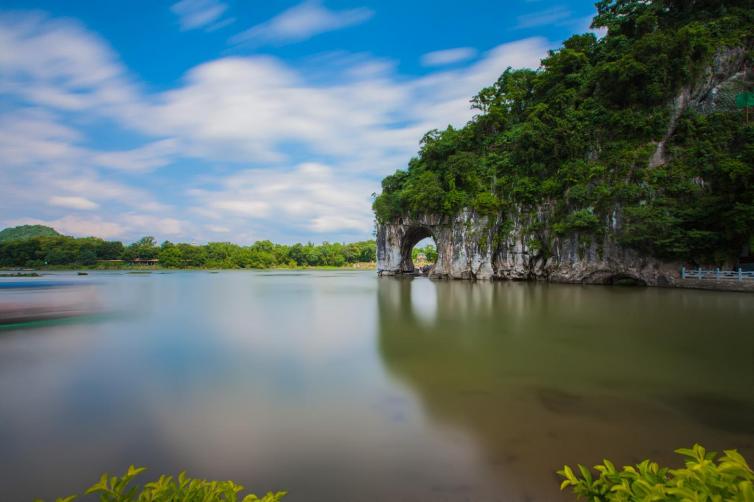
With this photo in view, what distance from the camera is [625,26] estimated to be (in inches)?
893

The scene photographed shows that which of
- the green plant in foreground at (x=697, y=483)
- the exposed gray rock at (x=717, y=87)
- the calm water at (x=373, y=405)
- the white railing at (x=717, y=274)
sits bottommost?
the calm water at (x=373, y=405)

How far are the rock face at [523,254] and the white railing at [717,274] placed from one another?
1.72 feet

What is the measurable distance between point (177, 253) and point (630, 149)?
71.5 m

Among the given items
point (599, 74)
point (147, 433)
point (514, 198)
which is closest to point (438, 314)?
point (147, 433)

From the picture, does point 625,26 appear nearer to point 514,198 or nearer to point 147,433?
point 514,198

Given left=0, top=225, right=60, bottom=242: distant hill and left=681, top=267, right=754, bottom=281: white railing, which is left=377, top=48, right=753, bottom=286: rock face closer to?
left=681, top=267, right=754, bottom=281: white railing

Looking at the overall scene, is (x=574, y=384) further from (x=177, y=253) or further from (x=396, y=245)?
(x=177, y=253)

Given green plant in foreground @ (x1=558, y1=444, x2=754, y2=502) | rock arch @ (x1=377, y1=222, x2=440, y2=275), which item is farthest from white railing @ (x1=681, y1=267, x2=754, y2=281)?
green plant in foreground @ (x1=558, y1=444, x2=754, y2=502)

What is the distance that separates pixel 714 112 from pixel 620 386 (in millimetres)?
21838

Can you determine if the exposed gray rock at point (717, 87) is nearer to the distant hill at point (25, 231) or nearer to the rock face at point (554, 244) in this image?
the rock face at point (554, 244)

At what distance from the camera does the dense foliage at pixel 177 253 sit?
5756 centimetres

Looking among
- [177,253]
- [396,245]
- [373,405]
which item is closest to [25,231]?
[177,253]

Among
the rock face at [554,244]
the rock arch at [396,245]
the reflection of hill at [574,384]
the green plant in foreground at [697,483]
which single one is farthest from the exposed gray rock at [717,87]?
the green plant in foreground at [697,483]

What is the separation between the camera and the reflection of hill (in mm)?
2877
